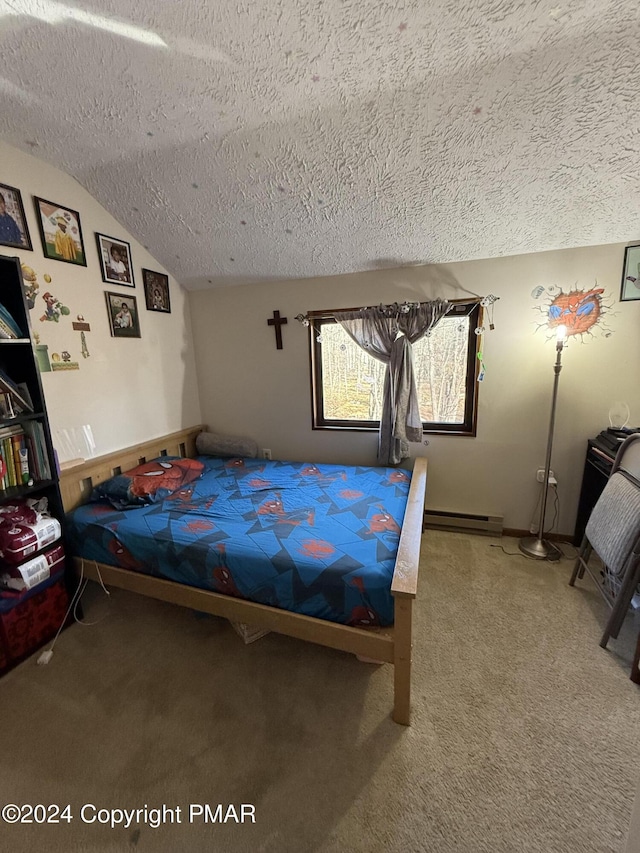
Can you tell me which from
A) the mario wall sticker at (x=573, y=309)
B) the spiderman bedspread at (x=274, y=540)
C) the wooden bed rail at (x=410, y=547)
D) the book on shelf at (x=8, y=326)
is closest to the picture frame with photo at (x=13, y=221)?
the book on shelf at (x=8, y=326)

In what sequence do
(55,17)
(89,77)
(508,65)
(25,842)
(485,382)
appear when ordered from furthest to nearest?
(485,382)
(89,77)
(508,65)
(55,17)
(25,842)

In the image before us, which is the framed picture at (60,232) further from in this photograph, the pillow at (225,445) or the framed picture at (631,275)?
the framed picture at (631,275)

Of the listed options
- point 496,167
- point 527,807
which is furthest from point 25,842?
point 496,167

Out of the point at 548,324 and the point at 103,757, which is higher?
the point at 548,324

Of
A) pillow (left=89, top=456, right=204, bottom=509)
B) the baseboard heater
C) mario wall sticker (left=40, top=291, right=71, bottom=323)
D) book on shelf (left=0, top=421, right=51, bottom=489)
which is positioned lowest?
the baseboard heater

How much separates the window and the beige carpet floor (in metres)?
1.48

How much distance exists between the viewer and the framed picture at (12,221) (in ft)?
5.92

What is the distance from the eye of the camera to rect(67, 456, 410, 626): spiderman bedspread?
4.70 feet

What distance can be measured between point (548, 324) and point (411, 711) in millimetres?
2506

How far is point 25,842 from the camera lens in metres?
1.06

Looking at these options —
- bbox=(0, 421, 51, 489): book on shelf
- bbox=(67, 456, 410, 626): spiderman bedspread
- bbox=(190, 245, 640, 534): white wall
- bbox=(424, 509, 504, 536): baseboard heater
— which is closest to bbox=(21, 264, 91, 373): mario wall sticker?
bbox=(0, 421, 51, 489): book on shelf

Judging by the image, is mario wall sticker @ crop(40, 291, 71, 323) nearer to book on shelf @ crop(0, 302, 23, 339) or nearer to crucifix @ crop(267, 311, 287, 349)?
book on shelf @ crop(0, 302, 23, 339)

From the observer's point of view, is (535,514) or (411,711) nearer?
(411,711)

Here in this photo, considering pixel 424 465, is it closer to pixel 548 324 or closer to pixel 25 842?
pixel 548 324
